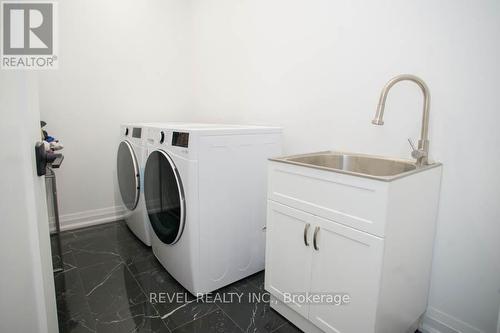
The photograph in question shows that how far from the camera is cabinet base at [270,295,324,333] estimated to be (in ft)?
4.80

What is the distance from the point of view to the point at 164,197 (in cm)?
189

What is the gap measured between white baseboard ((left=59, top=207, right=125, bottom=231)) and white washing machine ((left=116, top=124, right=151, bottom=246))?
34cm

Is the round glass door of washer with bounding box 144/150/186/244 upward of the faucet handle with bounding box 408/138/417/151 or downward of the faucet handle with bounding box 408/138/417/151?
downward

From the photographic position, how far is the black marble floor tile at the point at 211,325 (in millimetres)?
1510

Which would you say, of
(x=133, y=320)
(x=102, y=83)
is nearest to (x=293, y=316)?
(x=133, y=320)

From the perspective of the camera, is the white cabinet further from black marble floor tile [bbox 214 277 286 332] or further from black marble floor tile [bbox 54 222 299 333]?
black marble floor tile [bbox 54 222 299 333]

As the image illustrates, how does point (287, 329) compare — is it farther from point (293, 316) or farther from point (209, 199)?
point (209, 199)

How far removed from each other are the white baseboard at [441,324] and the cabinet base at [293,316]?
60 centimetres

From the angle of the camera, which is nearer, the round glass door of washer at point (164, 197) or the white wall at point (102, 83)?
the round glass door of washer at point (164, 197)

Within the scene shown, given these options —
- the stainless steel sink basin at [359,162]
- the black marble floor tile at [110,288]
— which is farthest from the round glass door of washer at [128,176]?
the stainless steel sink basin at [359,162]

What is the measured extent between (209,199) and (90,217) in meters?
1.80

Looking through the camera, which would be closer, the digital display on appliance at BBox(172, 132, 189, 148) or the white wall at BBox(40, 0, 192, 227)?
the digital display on appliance at BBox(172, 132, 189, 148)

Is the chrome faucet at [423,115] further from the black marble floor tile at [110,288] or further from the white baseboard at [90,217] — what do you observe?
the white baseboard at [90,217]

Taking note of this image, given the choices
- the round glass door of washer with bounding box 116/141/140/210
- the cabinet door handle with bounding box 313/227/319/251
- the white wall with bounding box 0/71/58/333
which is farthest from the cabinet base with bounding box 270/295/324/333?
the round glass door of washer with bounding box 116/141/140/210
